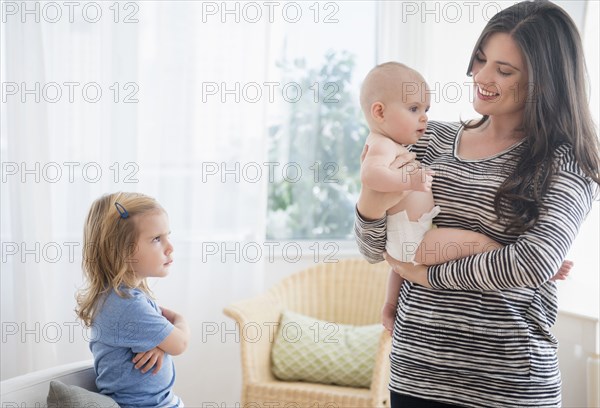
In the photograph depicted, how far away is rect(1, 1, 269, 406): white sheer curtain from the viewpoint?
2.78m

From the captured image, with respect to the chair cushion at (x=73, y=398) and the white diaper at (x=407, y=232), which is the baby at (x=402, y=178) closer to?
the white diaper at (x=407, y=232)

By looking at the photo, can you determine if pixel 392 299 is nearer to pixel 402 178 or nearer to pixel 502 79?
pixel 402 178

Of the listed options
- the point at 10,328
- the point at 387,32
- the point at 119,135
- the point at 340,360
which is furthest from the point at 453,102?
the point at 10,328

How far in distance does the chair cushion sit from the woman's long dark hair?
1130 mm

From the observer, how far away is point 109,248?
187cm

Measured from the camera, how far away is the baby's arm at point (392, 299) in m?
1.62

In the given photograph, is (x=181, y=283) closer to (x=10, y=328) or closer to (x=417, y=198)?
(x=10, y=328)

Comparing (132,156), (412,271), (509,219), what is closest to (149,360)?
(412,271)

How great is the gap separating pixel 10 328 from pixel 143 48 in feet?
4.22

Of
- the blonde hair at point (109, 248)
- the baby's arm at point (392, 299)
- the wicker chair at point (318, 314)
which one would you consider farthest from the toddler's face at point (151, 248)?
the wicker chair at point (318, 314)

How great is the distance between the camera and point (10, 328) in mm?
2803

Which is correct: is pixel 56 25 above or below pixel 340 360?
above

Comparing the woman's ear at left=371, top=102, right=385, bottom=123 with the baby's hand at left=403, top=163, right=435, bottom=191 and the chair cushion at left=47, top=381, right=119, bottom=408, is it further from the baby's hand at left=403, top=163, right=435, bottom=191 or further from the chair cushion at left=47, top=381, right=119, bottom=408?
the chair cushion at left=47, top=381, right=119, bottom=408

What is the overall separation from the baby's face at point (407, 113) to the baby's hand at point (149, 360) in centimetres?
88
